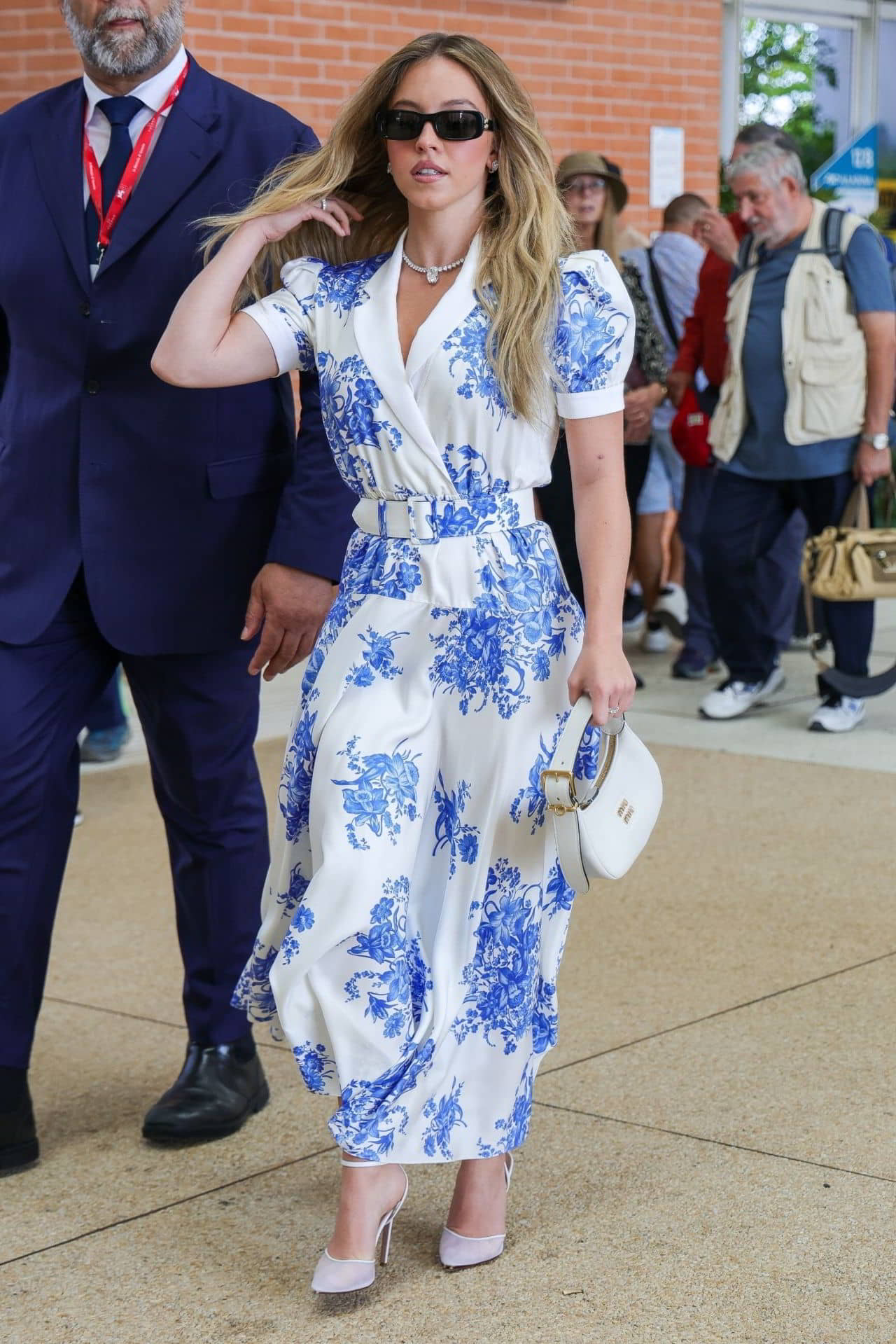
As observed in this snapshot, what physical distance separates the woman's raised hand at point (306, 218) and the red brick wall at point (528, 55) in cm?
528

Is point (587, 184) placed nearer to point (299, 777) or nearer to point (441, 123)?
point (441, 123)

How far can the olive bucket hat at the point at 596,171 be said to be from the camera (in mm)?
7449

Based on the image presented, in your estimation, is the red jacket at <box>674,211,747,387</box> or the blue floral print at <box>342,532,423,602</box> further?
the red jacket at <box>674,211,747,387</box>

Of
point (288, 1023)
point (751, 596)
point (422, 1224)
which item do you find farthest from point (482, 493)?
point (751, 596)

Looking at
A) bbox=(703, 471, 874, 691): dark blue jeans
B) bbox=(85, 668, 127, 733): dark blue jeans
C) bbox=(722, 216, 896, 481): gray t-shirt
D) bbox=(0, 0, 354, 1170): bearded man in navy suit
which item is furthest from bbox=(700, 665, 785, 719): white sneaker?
bbox=(0, 0, 354, 1170): bearded man in navy suit

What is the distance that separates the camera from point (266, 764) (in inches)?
279

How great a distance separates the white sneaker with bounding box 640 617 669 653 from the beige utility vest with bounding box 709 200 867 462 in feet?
7.38

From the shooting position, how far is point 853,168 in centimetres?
1360

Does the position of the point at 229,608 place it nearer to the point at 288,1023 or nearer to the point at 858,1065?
the point at 288,1023

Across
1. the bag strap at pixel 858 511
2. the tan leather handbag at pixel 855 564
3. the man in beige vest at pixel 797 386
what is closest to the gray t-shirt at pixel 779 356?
the man in beige vest at pixel 797 386

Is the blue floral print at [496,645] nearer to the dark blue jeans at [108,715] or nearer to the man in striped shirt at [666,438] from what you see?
the dark blue jeans at [108,715]

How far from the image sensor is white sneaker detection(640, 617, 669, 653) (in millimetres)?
9328

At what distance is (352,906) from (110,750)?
4573 millimetres

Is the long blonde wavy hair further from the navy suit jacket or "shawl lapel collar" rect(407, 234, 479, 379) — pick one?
the navy suit jacket
